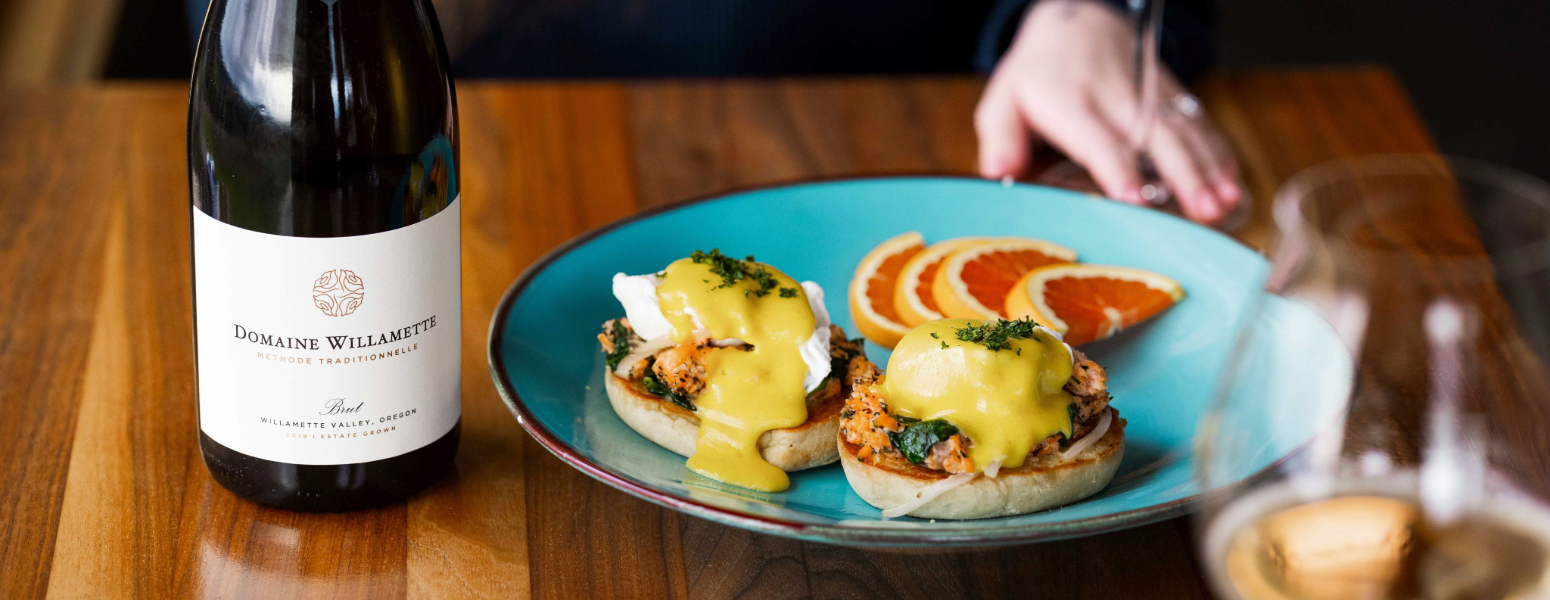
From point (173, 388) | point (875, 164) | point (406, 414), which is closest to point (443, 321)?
point (406, 414)

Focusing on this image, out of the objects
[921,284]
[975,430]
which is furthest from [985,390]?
[921,284]

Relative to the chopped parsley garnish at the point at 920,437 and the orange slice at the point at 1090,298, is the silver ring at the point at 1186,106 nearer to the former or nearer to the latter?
the orange slice at the point at 1090,298

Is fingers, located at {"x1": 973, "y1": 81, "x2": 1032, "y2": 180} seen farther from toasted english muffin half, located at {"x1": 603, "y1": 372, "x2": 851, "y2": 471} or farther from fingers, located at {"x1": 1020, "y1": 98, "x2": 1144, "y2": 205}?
toasted english muffin half, located at {"x1": 603, "y1": 372, "x2": 851, "y2": 471}

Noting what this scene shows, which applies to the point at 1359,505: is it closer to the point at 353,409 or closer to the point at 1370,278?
the point at 1370,278

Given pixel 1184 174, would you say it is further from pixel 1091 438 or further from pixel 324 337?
pixel 324 337

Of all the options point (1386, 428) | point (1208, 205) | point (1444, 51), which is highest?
point (1386, 428)

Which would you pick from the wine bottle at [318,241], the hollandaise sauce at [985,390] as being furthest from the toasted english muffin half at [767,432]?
the wine bottle at [318,241]

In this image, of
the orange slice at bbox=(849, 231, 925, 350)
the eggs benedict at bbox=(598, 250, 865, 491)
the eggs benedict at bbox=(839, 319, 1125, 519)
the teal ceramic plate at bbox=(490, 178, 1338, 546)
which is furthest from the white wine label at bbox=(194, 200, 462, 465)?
the orange slice at bbox=(849, 231, 925, 350)
